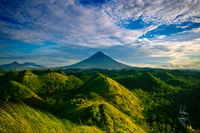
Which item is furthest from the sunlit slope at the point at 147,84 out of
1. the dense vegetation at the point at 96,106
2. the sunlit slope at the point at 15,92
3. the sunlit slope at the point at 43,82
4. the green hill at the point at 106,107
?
the sunlit slope at the point at 15,92

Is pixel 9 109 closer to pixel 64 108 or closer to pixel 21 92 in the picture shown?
pixel 64 108

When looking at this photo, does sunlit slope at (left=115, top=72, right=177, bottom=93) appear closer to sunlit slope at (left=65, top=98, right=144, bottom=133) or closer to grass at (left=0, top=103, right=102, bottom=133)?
sunlit slope at (left=65, top=98, right=144, bottom=133)

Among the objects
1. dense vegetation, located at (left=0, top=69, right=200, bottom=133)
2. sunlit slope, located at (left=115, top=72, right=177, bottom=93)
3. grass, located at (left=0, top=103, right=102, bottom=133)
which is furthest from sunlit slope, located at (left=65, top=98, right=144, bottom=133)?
sunlit slope, located at (left=115, top=72, right=177, bottom=93)

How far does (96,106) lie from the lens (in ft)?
143

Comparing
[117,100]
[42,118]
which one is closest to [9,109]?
[42,118]

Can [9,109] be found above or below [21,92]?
above

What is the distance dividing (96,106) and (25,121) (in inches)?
1610

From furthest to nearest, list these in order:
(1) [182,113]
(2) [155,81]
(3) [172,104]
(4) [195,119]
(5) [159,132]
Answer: (2) [155,81], (3) [172,104], (1) [182,113], (4) [195,119], (5) [159,132]

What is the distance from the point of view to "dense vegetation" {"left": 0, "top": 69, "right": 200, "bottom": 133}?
3.60 meters

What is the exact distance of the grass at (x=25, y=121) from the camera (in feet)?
10.7

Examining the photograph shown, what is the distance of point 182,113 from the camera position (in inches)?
3292

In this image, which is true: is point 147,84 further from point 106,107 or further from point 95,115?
point 95,115

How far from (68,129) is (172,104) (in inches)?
3742

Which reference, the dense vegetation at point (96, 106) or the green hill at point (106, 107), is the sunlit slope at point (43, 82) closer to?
the dense vegetation at point (96, 106)
